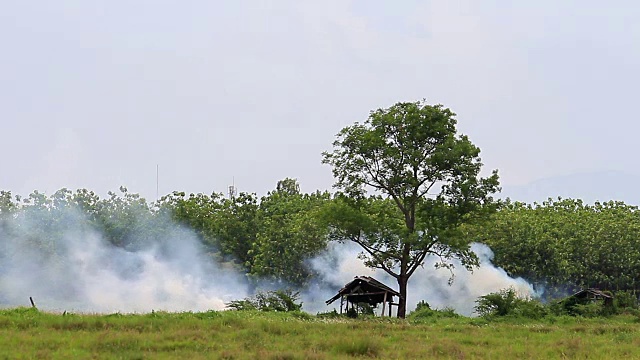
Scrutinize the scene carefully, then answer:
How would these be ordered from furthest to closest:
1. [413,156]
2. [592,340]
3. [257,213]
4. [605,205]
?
[605,205] < [257,213] < [413,156] < [592,340]

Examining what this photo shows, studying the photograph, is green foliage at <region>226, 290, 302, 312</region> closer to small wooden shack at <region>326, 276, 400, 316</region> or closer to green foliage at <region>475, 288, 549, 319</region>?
small wooden shack at <region>326, 276, 400, 316</region>

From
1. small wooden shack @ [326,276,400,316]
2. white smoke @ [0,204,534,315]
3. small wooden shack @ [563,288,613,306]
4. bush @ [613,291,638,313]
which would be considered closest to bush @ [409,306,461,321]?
small wooden shack @ [326,276,400,316]

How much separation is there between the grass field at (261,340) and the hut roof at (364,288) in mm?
9316

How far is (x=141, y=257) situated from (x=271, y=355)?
39.6 metres

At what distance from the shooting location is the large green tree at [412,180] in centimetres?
4541

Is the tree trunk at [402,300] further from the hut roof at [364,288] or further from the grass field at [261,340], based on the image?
the grass field at [261,340]

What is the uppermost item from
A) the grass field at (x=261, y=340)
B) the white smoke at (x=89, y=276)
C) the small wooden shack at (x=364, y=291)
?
the white smoke at (x=89, y=276)

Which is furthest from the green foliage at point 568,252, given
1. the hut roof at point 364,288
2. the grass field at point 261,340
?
the grass field at point 261,340

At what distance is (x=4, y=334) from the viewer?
25.8 metres

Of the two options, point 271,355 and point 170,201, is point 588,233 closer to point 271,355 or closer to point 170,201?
point 170,201

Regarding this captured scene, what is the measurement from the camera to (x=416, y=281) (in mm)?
63594

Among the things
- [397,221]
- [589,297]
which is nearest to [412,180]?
[397,221]

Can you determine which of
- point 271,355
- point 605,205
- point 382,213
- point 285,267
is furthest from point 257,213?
point 271,355

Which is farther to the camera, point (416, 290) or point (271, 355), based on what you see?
point (416, 290)
